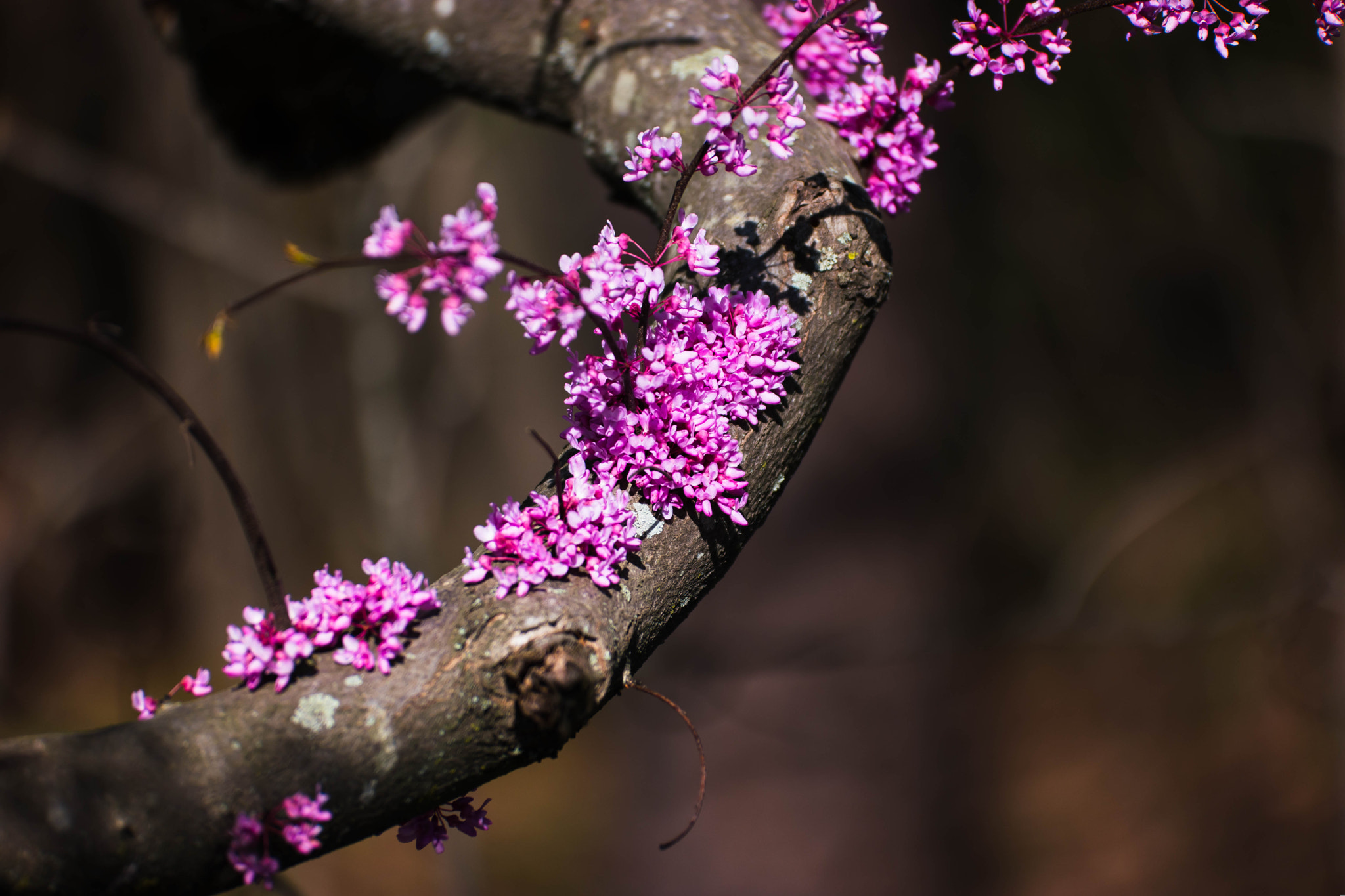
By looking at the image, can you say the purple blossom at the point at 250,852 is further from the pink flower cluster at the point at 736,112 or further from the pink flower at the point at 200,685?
the pink flower cluster at the point at 736,112

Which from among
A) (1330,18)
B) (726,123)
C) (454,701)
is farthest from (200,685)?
(1330,18)

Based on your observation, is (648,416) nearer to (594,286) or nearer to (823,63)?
(594,286)

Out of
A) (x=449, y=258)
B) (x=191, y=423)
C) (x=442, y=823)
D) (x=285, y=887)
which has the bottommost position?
(x=285, y=887)

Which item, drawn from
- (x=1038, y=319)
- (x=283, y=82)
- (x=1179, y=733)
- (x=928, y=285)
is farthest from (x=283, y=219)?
(x=1179, y=733)

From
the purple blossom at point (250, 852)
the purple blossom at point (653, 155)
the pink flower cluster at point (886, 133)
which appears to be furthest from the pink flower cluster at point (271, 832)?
the pink flower cluster at point (886, 133)

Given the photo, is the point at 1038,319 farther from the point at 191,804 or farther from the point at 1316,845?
the point at 191,804

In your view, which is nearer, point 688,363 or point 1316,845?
point 688,363
